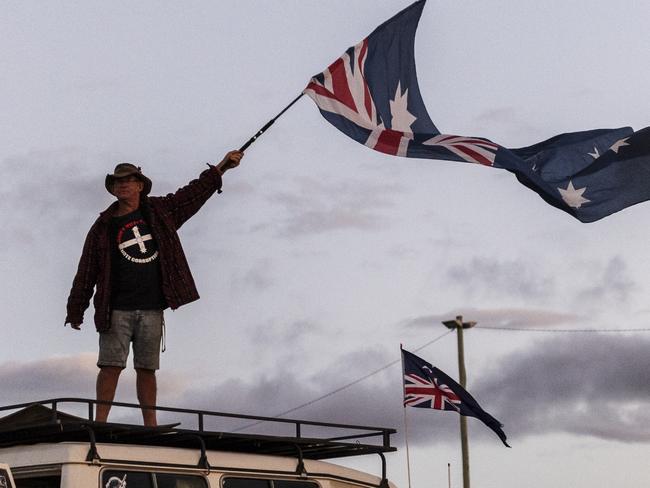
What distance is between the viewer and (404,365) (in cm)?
2994

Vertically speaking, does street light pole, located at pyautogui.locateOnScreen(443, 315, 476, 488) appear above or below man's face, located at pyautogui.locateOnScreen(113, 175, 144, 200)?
above

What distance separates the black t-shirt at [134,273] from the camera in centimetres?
1275

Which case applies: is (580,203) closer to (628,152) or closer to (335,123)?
(628,152)

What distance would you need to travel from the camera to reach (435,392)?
2922 centimetres

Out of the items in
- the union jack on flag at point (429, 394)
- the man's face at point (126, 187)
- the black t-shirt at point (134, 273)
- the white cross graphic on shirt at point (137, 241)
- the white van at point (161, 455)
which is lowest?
the white van at point (161, 455)

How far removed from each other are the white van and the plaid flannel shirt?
4.66 ft

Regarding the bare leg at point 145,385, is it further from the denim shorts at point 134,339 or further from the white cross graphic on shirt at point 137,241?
the white cross graphic on shirt at point 137,241

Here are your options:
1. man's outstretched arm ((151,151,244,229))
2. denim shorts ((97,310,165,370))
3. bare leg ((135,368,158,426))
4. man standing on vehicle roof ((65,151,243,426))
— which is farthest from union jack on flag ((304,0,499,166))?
bare leg ((135,368,158,426))

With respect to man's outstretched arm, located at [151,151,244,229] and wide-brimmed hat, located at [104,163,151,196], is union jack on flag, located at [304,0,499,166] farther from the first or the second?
wide-brimmed hat, located at [104,163,151,196]

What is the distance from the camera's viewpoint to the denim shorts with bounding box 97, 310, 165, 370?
41.4ft

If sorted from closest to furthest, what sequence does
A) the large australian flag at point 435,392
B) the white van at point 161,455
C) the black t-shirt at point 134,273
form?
the white van at point 161,455, the black t-shirt at point 134,273, the large australian flag at point 435,392

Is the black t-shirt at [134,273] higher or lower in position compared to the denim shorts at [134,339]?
higher

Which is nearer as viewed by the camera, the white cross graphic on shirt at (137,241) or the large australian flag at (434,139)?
the white cross graphic on shirt at (137,241)

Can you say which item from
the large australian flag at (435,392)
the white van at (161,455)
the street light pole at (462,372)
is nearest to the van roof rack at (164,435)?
the white van at (161,455)
